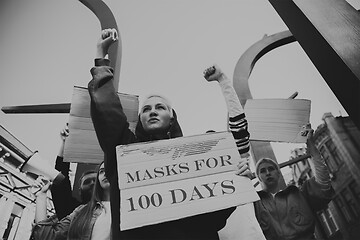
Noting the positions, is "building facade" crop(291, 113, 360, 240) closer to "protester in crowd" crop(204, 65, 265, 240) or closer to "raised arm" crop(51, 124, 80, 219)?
"protester in crowd" crop(204, 65, 265, 240)

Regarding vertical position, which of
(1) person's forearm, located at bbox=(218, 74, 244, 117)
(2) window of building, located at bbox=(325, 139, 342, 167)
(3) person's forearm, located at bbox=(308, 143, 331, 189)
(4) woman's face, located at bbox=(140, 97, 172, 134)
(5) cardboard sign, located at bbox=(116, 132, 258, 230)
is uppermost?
(2) window of building, located at bbox=(325, 139, 342, 167)

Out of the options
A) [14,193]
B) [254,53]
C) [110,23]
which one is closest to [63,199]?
[14,193]

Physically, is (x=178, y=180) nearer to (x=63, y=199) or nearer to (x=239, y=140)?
(x=239, y=140)

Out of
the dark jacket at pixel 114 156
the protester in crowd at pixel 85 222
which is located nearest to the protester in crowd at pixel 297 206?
the dark jacket at pixel 114 156

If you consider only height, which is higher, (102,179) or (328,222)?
(102,179)

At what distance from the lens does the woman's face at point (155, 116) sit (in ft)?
2.47

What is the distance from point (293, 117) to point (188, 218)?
770mm

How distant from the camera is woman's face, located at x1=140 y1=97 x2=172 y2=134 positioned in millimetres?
753

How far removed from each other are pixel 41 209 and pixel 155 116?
655mm

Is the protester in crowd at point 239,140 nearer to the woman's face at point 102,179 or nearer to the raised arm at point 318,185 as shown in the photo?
the raised arm at point 318,185

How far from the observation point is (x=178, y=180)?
1.94 ft

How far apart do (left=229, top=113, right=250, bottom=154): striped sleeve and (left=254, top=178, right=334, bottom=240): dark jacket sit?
432 millimetres

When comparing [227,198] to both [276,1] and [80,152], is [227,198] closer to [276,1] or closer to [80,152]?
[80,152]

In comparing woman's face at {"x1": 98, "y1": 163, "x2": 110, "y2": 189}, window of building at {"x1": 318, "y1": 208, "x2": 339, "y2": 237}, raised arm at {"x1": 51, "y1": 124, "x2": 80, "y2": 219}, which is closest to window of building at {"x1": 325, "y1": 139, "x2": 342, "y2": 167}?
window of building at {"x1": 318, "y1": 208, "x2": 339, "y2": 237}
